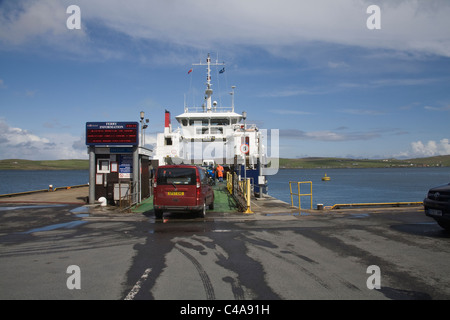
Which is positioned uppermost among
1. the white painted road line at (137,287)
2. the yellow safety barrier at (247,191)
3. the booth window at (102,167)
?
the booth window at (102,167)

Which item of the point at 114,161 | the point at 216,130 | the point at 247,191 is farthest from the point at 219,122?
the point at 247,191

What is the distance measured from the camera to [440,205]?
8.51 m

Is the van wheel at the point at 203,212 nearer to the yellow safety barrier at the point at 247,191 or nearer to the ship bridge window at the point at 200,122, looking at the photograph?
the yellow safety barrier at the point at 247,191

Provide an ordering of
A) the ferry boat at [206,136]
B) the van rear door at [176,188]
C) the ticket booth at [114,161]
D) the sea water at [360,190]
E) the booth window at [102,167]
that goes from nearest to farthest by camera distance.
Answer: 1. the van rear door at [176,188]
2. the ticket booth at [114,161]
3. the booth window at [102,167]
4. the ferry boat at [206,136]
5. the sea water at [360,190]

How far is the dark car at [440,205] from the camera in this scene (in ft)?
27.5

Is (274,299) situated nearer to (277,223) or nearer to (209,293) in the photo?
(209,293)

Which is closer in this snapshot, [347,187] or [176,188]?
[176,188]

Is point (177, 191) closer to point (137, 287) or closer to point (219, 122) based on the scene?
point (137, 287)

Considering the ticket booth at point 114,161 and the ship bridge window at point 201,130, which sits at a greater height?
the ship bridge window at point 201,130

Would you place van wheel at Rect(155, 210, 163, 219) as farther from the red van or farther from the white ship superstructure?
the white ship superstructure

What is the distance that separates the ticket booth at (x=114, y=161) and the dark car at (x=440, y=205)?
10.7 metres

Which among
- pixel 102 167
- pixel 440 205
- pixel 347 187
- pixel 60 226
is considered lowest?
pixel 347 187

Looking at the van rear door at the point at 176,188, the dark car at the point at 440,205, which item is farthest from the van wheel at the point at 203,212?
the dark car at the point at 440,205

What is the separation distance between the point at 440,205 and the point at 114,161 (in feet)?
41.1
